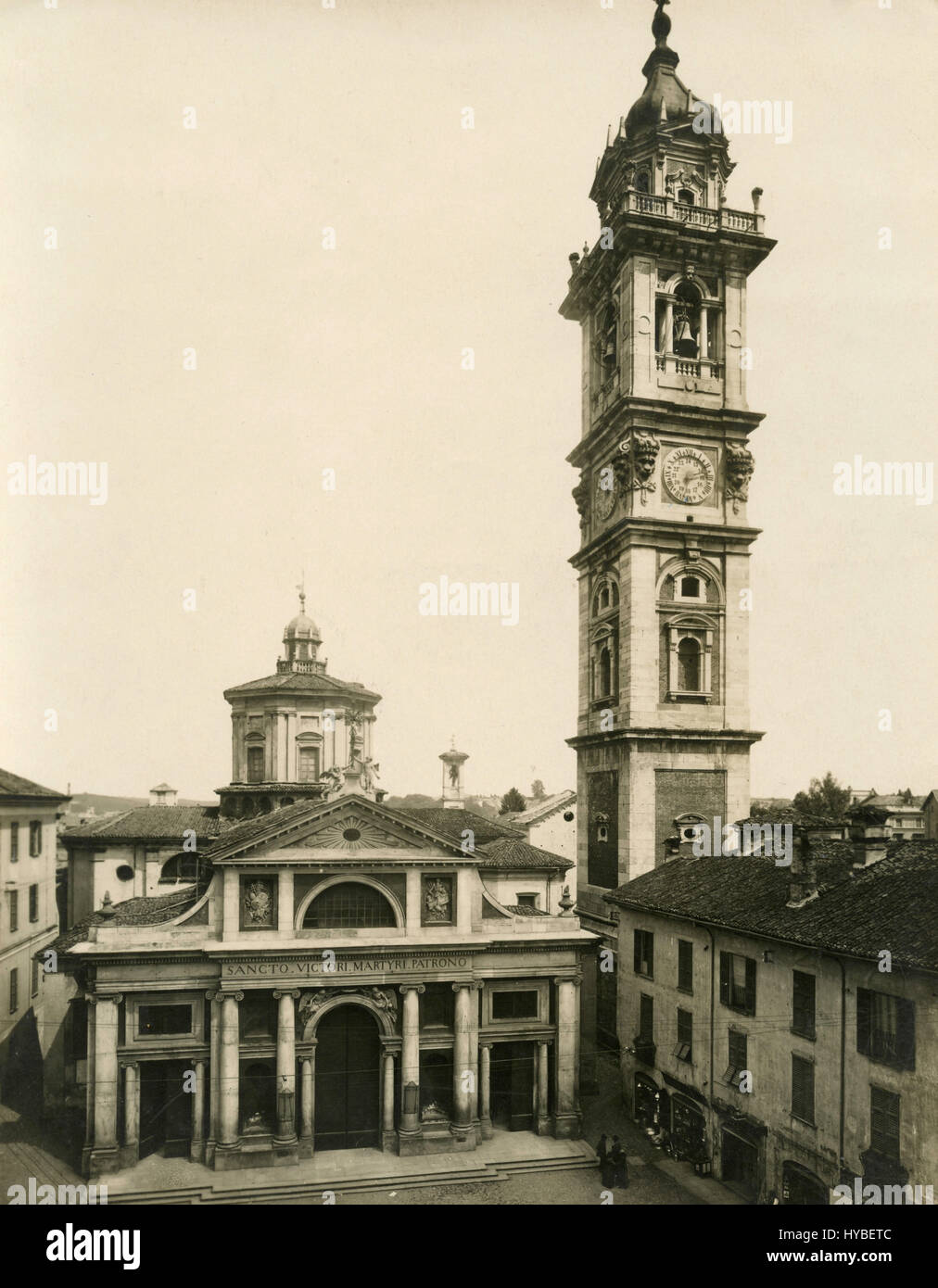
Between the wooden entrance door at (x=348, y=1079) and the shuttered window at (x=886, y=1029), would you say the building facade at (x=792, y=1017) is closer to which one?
the shuttered window at (x=886, y=1029)

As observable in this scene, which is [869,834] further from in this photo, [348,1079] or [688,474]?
[348,1079]

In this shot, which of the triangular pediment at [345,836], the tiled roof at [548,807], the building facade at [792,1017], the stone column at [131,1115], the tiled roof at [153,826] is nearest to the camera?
the building facade at [792,1017]

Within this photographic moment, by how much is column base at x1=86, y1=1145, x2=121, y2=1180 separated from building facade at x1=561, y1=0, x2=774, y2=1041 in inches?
611

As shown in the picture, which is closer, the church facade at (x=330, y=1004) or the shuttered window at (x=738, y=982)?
the shuttered window at (x=738, y=982)

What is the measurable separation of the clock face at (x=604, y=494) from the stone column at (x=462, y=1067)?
17.2 m

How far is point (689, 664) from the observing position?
1219 inches

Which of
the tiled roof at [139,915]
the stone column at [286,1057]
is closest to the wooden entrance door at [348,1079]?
the stone column at [286,1057]

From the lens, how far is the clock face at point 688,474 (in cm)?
3052

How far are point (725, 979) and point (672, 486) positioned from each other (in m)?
16.1

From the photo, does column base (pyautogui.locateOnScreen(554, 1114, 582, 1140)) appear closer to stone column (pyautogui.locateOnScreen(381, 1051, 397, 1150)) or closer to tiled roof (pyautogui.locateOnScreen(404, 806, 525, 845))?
stone column (pyautogui.locateOnScreen(381, 1051, 397, 1150))

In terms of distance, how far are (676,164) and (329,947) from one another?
2802 cm

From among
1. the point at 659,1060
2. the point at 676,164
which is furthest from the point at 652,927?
the point at 676,164

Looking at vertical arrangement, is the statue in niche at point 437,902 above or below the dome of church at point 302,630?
below
